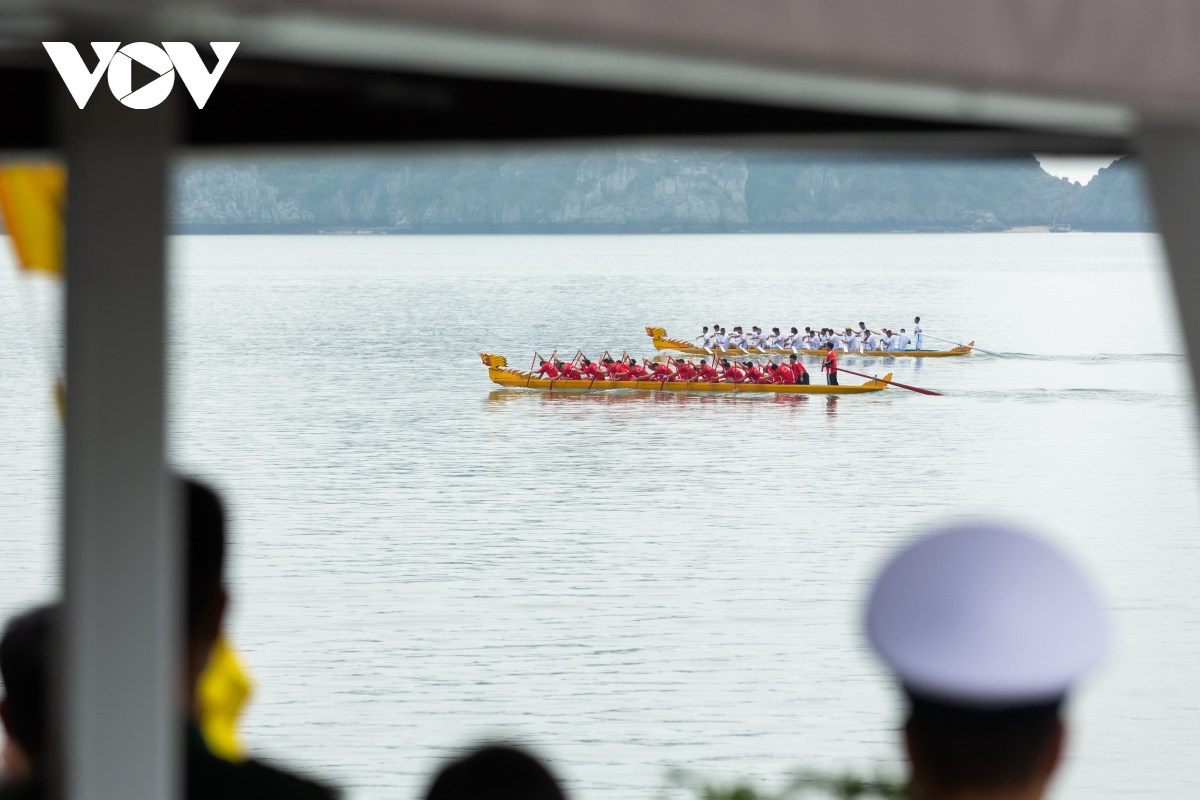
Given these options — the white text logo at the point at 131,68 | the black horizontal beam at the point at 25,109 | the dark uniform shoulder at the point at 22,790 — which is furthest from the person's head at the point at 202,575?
the black horizontal beam at the point at 25,109

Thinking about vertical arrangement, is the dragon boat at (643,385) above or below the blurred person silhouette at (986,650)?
above

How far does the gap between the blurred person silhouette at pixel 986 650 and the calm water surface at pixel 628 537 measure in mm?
78

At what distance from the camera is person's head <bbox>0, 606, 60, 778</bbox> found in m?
1.79

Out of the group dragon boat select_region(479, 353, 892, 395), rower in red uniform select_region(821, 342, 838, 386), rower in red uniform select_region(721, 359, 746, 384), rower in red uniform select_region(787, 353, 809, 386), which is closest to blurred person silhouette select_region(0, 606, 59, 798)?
dragon boat select_region(479, 353, 892, 395)

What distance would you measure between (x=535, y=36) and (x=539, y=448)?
48.4 metres

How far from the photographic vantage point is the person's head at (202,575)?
167cm

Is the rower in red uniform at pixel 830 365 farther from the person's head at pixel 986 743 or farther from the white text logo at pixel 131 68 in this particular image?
the white text logo at pixel 131 68

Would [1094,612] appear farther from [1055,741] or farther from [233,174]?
[233,174]

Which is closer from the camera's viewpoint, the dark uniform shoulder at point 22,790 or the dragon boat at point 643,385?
the dark uniform shoulder at point 22,790

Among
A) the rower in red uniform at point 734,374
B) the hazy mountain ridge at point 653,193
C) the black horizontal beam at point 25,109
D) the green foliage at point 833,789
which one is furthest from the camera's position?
the hazy mountain ridge at point 653,193

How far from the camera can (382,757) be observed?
68.3 ft

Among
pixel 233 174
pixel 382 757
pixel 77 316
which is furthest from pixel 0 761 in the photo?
pixel 233 174

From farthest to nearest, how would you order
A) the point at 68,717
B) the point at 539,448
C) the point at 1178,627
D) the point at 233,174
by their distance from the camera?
the point at 233,174
the point at 539,448
the point at 1178,627
the point at 68,717

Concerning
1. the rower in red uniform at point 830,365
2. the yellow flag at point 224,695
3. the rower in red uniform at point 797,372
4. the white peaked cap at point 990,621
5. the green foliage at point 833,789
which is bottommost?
the green foliage at point 833,789
